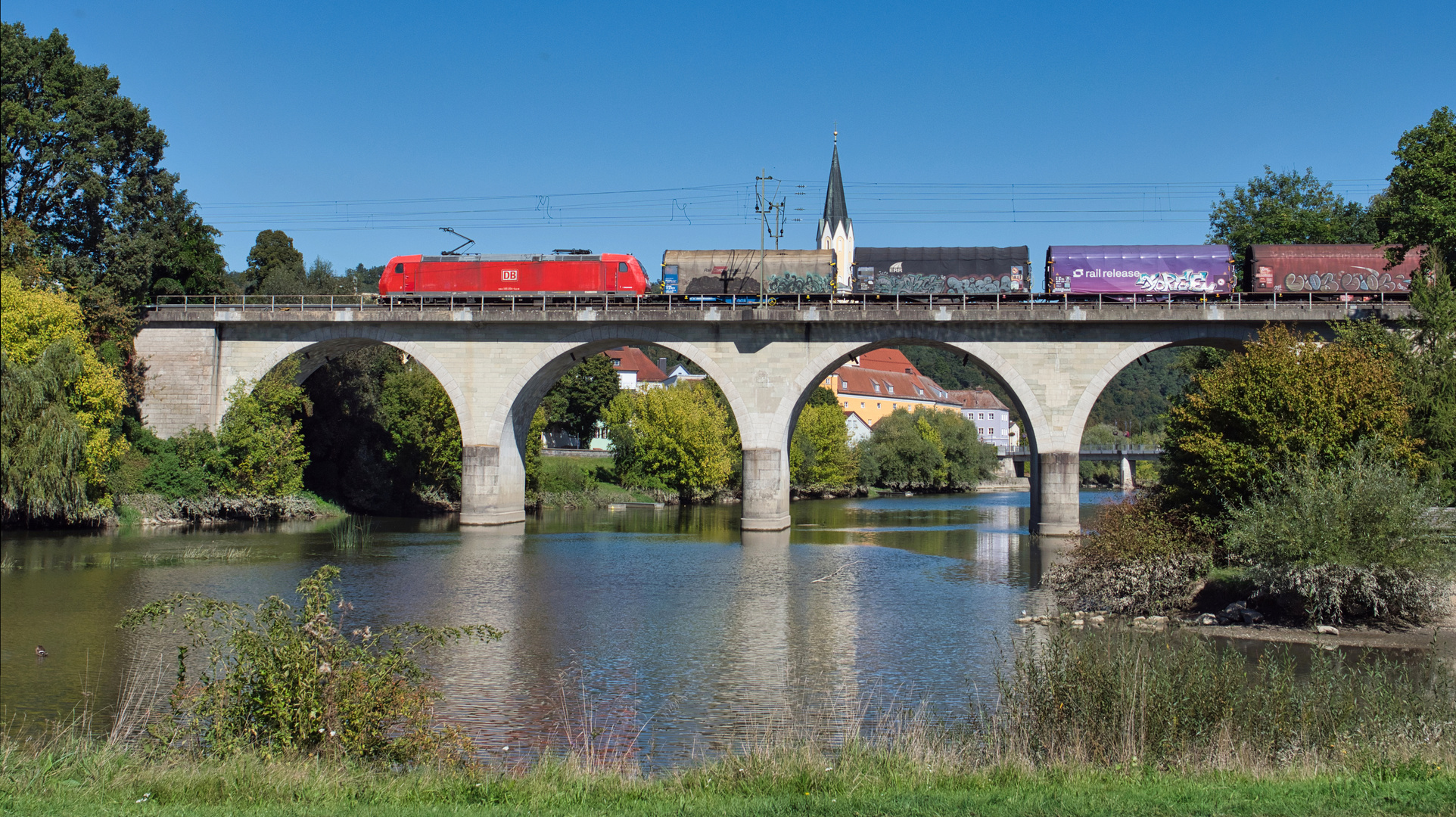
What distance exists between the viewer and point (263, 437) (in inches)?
1747

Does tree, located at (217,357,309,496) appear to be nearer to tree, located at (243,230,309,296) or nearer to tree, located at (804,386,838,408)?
tree, located at (243,230,309,296)

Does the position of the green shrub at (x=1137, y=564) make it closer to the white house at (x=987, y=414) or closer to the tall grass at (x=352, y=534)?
the tall grass at (x=352, y=534)

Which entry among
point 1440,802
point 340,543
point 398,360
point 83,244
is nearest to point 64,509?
point 340,543

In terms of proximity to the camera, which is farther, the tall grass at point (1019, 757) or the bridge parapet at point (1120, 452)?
the bridge parapet at point (1120, 452)

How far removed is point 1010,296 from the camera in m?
42.2

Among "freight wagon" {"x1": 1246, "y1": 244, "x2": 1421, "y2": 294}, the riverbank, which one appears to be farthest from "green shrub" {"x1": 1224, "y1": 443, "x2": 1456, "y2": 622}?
the riverbank

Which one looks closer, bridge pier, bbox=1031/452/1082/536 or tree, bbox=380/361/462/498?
bridge pier, bbox=1031/452/1082/536

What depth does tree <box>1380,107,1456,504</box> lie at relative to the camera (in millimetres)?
25891

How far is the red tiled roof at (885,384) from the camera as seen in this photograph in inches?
4311

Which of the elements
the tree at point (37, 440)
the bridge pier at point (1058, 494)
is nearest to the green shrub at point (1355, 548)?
the bridge pier at point (1058, 494)

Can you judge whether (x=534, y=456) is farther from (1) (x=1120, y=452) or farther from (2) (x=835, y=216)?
(1) (x=1120, y=452)

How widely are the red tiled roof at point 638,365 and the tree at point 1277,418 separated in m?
85.1

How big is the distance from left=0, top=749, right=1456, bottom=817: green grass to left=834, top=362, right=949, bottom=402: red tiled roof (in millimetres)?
96234

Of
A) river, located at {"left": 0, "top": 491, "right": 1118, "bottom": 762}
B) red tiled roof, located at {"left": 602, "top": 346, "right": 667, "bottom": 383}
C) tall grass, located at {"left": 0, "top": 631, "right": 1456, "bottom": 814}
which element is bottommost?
river, located at {"left": 0, "top": 491, "right": 1118, "bottom": 762}
